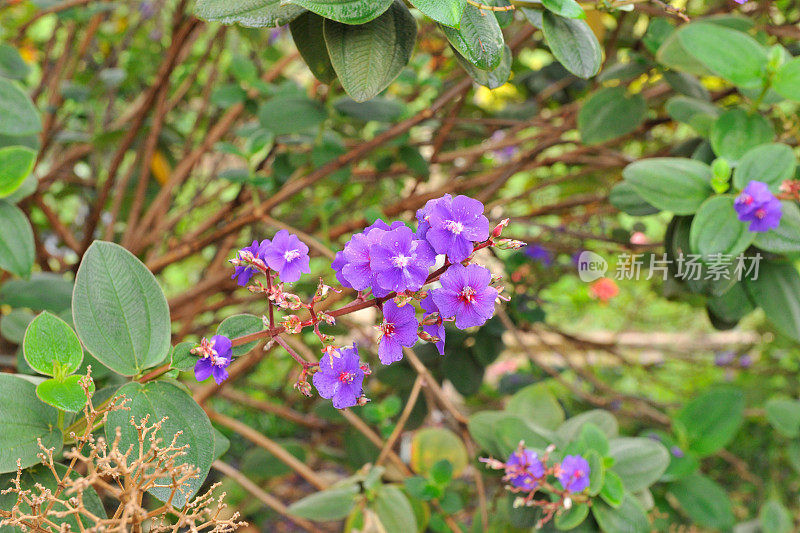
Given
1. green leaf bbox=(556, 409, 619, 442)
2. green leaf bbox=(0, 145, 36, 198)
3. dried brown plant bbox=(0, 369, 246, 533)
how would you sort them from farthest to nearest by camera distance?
green leaf bbox=(556, 409, 619, 442), green leaf bbox=(0, 145, 36, 198), dried brown plant bbox=(0, 369, 246, 533)

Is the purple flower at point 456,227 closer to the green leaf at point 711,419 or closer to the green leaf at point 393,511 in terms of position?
the green leaf at point 393,511

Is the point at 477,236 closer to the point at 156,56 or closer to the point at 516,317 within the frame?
the point at 516,317

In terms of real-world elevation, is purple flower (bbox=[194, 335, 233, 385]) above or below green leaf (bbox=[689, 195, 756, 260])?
above

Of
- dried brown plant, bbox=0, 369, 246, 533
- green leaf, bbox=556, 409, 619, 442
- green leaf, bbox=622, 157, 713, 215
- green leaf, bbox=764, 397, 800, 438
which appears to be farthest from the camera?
green leaf, bbox=764, 397, 800, 438

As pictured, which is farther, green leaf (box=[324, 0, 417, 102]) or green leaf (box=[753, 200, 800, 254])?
Answer: green leaf (box=[753, 200, 800, 254])

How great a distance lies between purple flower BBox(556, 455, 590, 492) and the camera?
0.82 meters

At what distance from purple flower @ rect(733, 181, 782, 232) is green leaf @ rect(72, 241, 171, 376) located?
2.24ft

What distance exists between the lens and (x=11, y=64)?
105cm

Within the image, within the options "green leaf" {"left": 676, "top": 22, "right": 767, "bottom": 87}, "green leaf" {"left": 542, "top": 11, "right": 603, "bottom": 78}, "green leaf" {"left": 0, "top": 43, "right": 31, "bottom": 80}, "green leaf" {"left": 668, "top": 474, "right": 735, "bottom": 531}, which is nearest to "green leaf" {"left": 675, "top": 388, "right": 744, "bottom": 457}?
"green leaf" {"left": 668, "top": 474, "right": 735, "bottom": 531}

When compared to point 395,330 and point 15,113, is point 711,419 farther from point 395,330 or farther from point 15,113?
point 15,113

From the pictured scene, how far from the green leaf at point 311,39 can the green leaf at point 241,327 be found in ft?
0.87

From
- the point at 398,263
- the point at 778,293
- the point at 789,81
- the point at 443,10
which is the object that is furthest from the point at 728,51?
the point at 398,263

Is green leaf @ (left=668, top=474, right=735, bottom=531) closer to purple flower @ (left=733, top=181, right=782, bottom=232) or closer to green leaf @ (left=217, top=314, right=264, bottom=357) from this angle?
purple flower @ (left=733, top=181, right=782, bottom=232)

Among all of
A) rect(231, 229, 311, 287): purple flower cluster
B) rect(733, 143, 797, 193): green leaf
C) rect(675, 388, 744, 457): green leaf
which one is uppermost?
rect(231, 229, 311, 287): purple flower cluster
